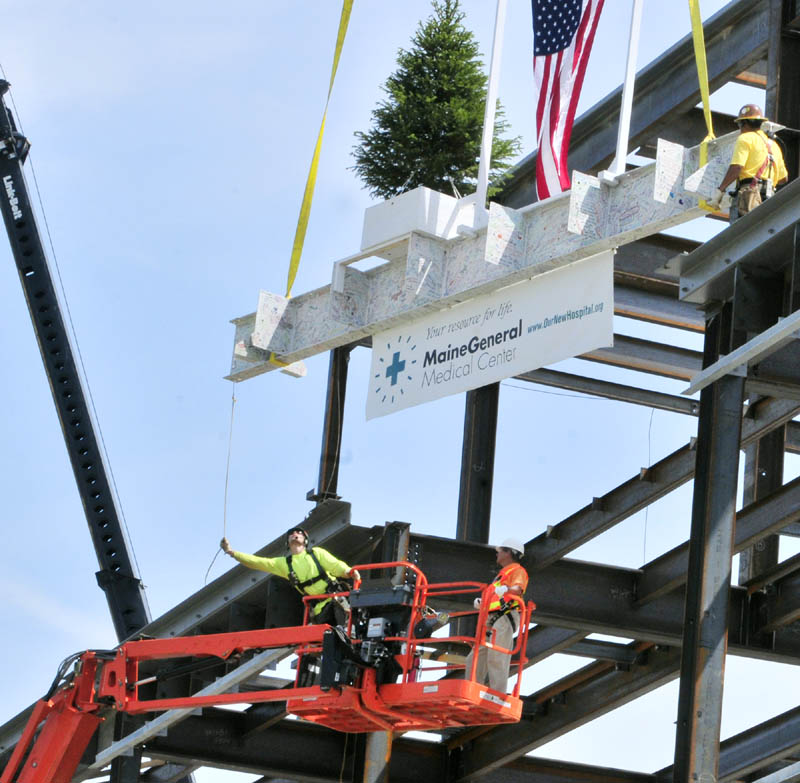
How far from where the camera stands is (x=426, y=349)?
18.3m

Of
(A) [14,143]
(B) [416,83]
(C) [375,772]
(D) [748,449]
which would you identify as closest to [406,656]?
(C) [375,772]

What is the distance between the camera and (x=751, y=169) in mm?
16031

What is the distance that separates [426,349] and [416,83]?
3.54 metres

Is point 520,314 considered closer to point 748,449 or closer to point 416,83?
point 416,83

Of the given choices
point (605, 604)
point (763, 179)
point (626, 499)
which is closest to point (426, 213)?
point (763, 179)

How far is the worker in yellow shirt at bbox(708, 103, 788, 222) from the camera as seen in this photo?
1596 centimetres

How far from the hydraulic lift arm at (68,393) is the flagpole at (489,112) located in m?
12.5

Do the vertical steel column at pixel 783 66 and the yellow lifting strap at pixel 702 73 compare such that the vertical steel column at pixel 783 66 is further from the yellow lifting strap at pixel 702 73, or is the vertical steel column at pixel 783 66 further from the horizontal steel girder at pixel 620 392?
the horizontal steel girder at pixel 620 392

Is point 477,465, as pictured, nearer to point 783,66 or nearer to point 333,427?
point 333,427

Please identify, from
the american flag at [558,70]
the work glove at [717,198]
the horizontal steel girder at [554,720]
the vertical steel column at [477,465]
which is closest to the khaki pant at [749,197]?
the work glove at [717,198]

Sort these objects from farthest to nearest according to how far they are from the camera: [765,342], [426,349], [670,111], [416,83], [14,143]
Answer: [14,143] → [670,111] → [416,83] → [426,349] → [765,342]

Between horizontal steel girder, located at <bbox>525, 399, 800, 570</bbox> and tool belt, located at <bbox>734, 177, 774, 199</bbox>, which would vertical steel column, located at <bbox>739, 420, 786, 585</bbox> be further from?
tool belt, located at <bbox>734, 177, 774, 199</bbox>

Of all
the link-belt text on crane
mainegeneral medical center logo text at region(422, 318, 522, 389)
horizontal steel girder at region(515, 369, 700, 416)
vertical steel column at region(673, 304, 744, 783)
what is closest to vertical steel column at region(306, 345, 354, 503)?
mainegeneral medical center logo text at region(422, 318, 522, 389)

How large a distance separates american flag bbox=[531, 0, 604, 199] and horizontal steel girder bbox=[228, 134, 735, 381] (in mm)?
644
